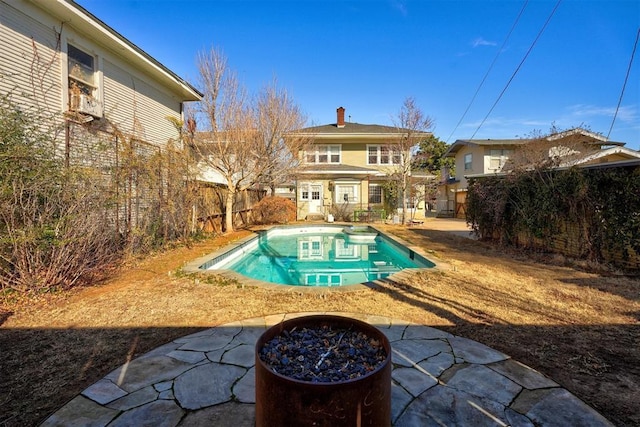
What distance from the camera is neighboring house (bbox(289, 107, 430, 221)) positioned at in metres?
18.1

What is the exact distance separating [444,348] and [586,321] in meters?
2.14

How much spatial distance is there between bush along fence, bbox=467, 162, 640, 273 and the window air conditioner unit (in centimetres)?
1121

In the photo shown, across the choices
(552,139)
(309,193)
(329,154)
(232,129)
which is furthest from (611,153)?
(232,129)

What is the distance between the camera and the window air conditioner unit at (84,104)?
7094 mm

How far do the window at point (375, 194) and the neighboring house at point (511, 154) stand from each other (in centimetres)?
497

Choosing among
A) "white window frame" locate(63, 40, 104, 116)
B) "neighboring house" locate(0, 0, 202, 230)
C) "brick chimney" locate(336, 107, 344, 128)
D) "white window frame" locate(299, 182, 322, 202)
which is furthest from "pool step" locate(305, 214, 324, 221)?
"white window frame" locate(63, 40, 104, 116)

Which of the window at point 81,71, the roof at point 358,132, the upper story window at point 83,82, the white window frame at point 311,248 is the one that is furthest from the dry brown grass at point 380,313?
the roof at point 358,132

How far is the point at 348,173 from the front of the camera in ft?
58.0

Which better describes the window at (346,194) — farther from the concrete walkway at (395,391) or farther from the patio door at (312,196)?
the concrete walkway at (395,391)

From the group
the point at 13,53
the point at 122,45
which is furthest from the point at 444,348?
the point at 122,45

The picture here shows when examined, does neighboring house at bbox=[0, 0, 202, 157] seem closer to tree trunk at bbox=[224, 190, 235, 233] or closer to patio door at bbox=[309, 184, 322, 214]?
tree trunk at bbox=[224, 190, 235, 233]

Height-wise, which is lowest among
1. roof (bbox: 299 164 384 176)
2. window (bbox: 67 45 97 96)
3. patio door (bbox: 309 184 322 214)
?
patio door (bbox: 309 184 322 214)

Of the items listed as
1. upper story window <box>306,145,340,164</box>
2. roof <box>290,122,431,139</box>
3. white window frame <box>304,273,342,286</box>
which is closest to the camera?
white window frame <box>304,273,342,286</box>

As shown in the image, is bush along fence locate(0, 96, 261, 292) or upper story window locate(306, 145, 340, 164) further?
upper story window locate(306, 145, 340, 164)
